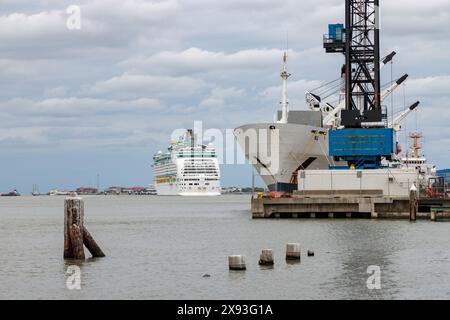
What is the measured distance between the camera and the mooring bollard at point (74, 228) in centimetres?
3503

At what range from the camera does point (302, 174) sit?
244ft

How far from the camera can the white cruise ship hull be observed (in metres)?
89.4

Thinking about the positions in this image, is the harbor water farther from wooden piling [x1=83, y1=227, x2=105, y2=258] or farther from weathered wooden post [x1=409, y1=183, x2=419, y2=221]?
weathered wooden post [x1=409, y1=183, x2=419, y2=221]

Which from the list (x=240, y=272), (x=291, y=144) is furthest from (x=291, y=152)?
(x=240, y=272)

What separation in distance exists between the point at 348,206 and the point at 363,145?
1646 cm

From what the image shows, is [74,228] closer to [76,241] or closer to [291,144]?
[76,241]

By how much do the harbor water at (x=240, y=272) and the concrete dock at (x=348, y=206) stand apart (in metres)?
8.10

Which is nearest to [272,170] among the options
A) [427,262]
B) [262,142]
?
[262,142]

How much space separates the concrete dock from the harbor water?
8.10 m

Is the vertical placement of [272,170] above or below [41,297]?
above

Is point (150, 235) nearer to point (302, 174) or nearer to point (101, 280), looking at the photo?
point (302, 174)

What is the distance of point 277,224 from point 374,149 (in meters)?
22.6

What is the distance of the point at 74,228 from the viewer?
35219 millimetres
